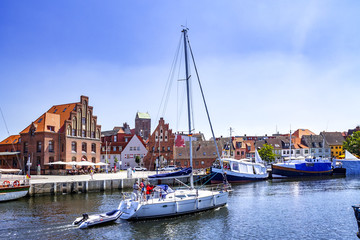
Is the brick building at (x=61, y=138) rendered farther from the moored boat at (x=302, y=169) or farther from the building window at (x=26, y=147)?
the moored boat at (x=302, y=169)

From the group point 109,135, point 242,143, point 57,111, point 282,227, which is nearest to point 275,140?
point 242,143

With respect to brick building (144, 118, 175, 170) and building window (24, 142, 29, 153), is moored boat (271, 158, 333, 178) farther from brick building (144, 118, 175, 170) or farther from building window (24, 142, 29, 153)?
building window (24, 142, 29, 153)

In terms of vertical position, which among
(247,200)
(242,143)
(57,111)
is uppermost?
(57,111)

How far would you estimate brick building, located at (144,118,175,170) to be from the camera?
87.4m

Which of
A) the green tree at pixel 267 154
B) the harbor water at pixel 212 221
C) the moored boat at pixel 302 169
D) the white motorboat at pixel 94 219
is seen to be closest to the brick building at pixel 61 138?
the harbor water at pixel 212 221

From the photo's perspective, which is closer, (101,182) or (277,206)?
(277,206)

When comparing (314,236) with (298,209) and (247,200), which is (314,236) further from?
(247,200)

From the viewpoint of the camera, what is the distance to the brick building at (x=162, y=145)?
87.4 m

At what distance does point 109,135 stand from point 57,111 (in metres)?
32.1

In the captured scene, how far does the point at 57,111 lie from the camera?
7712 centimetres

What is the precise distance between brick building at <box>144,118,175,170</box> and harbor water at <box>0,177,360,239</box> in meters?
46.9

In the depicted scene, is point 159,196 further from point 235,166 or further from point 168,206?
point 235,166

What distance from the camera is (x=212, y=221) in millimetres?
28578

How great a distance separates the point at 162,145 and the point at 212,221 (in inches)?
2399
